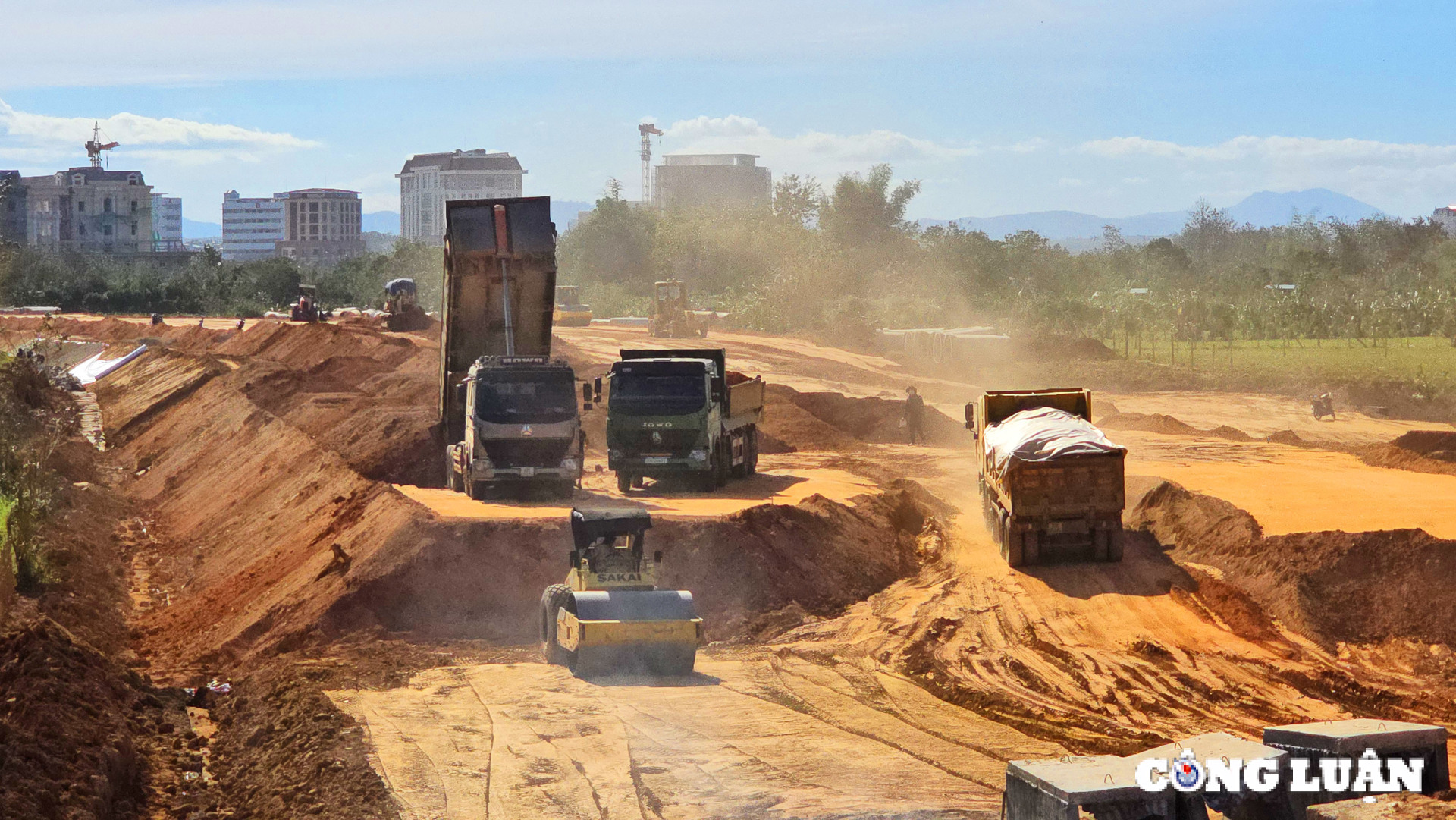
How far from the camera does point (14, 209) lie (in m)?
187

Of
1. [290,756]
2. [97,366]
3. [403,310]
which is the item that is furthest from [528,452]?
[97,366]

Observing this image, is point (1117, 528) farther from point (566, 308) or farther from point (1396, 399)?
point (566, 308)

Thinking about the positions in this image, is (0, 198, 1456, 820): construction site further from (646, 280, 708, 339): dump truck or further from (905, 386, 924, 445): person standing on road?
(646, 280, 708, 339): dump truck

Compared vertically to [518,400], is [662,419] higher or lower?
lower

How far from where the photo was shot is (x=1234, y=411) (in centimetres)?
5097

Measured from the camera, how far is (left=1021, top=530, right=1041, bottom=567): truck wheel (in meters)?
23.8

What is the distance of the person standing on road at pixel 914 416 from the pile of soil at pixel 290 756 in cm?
2463

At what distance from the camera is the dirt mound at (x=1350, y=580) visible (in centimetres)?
2106

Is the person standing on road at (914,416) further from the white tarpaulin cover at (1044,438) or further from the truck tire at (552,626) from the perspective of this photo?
the truck tire at (552,626)

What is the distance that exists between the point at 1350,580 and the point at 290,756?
52.4ft

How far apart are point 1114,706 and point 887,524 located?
10505mm

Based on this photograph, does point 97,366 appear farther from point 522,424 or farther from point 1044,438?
point 1044,438

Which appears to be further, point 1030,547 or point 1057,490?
point 1030,547

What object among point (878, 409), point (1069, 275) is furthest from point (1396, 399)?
point (1069, 275)
